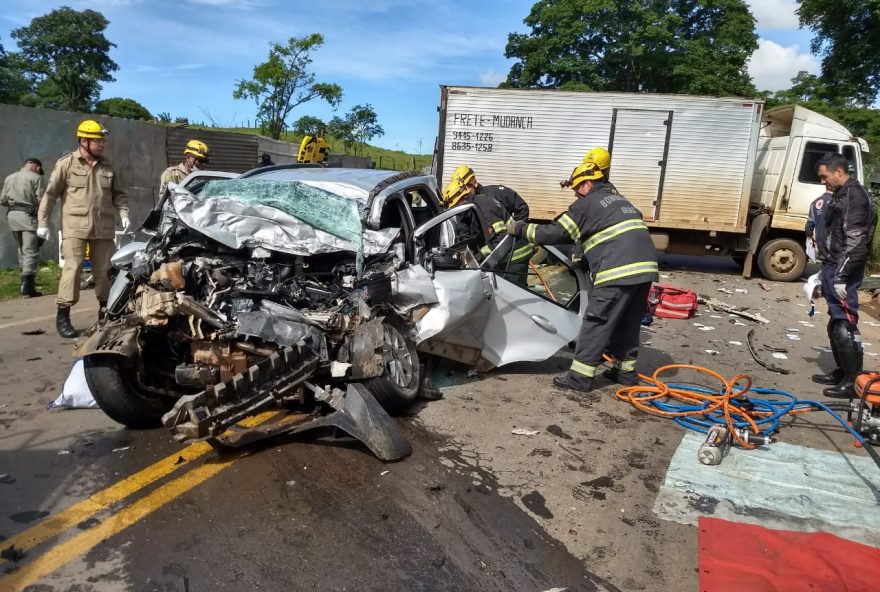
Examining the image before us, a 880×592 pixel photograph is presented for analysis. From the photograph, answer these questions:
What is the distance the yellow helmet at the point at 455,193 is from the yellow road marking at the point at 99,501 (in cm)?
367

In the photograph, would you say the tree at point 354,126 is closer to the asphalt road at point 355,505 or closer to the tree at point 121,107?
the tree at point 121,107

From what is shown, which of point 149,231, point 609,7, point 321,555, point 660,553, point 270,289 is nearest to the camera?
point 321,555

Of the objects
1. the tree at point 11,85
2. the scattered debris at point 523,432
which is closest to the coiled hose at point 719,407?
the scattered debris at point 523,432

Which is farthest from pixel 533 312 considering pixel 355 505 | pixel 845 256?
pixel 845 256

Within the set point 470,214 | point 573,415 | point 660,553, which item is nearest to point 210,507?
point 660,553

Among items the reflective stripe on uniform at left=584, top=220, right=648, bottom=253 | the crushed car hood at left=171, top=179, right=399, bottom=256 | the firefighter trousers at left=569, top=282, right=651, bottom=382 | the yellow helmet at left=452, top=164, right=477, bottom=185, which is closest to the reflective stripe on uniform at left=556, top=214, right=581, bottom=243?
the reflective stripe on uniform at left=584, top=220, right=648, bottom=253

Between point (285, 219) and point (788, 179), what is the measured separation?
1051cm

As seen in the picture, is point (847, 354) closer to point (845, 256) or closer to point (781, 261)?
point (845, 256)

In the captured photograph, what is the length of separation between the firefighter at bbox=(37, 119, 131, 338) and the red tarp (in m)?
5.45

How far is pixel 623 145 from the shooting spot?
11617 millimetres

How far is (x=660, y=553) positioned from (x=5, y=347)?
5433 millimetres

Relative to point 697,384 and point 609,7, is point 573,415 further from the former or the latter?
point 609,7

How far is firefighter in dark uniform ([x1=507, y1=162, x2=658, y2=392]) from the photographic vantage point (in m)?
4.80

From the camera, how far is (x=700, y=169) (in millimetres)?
11453
